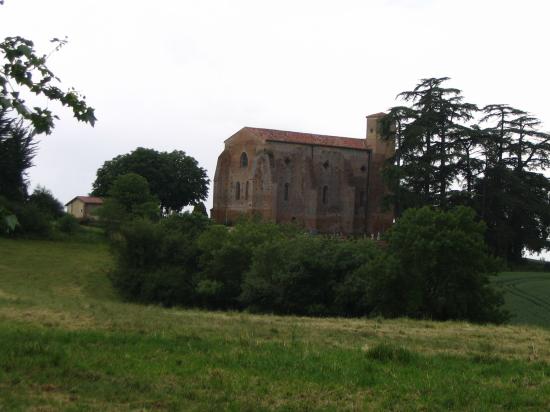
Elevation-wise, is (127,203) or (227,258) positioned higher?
(127,203)

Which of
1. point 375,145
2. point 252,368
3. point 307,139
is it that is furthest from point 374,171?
point 252,368

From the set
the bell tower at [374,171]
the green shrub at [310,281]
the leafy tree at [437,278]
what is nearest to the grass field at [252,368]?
the leafy tree at [437,278]

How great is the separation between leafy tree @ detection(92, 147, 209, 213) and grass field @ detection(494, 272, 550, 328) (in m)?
48.7

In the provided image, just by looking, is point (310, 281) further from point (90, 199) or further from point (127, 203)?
point (90, 199)

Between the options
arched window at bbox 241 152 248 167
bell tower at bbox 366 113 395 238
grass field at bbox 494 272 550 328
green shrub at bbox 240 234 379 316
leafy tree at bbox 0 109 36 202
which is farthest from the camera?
bell tower at bbox 366 113 395 238

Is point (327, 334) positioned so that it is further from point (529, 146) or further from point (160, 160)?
point (160, 160)

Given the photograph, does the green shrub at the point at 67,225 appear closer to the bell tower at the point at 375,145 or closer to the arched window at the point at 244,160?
the arched window at the point at 244,160

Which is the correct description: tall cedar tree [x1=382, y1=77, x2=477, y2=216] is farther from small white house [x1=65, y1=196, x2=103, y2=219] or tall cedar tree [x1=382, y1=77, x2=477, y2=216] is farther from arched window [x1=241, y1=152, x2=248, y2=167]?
small white house [x1=65, y1=196, x2=103, y2=219]

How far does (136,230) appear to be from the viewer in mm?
38562

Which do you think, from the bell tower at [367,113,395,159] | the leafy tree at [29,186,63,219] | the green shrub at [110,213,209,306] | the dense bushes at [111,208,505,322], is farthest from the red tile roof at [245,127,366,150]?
the green shrub at [110,213,209,306]

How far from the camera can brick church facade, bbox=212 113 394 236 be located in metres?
72.1

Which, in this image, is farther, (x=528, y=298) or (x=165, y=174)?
(x=165, y=174)

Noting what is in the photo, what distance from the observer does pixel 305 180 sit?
7394 cm

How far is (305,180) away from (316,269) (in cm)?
4342
